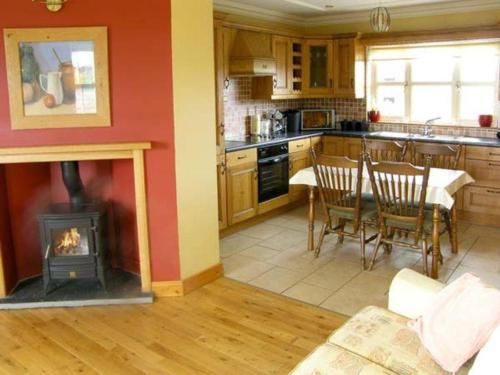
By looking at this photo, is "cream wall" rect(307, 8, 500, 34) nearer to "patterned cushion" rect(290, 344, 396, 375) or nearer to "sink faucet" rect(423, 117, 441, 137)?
"sink faucet" rect(423, 117, 441, 137)

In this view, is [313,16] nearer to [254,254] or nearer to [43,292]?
[254,254]

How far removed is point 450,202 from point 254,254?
70.2 inches

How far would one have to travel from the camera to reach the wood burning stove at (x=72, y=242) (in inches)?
137

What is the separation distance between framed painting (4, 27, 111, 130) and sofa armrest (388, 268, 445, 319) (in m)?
2.23

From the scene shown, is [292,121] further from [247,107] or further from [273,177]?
[273,177]

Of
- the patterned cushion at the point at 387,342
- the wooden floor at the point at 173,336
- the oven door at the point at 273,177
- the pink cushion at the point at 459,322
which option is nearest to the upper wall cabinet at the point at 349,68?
the oven door at the point at 273,177

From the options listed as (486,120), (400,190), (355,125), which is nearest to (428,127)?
(486,120)

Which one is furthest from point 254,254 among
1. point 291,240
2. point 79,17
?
point 79,17

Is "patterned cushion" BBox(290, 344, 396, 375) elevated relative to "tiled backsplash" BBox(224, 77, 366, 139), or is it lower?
lower

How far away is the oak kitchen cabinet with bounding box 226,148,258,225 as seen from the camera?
502 cm

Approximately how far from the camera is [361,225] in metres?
4.25

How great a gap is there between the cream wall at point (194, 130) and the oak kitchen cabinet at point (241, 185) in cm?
111

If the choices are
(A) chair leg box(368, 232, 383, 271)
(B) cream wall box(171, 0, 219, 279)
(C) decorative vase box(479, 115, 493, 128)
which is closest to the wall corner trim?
(B) cream wall box(171, 0, 219, 279)

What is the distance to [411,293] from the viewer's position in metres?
2.35
